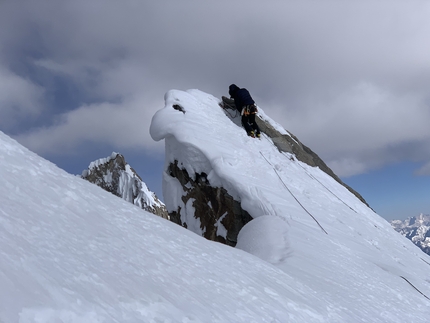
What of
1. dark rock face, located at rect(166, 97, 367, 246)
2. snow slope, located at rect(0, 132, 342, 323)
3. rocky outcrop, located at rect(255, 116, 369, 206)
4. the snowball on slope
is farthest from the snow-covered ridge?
snow slope, located at rect(0, 132, 342, 323)

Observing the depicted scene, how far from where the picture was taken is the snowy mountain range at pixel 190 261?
6.81 feet

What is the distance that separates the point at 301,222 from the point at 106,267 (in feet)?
22.2

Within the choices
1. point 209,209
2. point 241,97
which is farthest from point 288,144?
point 209,209

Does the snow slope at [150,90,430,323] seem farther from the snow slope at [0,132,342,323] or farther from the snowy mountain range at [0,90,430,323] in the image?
the snow slope at [0,132,342,323]

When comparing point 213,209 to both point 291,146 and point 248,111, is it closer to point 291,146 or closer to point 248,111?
point 248,111

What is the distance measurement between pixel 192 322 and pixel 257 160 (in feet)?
28.8


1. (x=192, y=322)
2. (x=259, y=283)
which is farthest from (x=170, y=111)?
(x=192, y=322)

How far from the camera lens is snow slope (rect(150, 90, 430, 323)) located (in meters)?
5.25

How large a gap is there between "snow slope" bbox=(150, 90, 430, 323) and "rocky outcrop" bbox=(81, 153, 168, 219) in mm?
40594

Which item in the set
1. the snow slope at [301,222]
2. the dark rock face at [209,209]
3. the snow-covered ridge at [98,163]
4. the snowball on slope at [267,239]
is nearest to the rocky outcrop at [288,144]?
the dark rock face at [209,209]

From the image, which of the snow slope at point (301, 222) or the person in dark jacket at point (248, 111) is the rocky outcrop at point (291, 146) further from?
the person in dark jacket at point (248, 111)

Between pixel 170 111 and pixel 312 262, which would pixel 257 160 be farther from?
pixel 312 262

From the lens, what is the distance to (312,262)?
20.5 ft

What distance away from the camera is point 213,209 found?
32.9 ft
